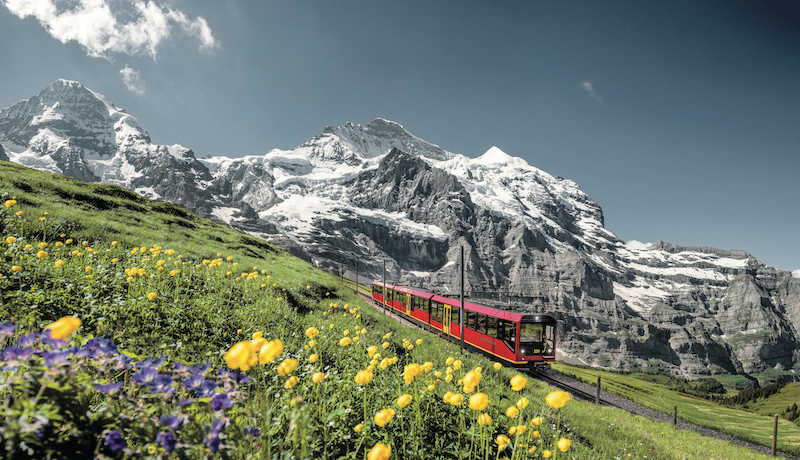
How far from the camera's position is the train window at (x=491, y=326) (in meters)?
20.2

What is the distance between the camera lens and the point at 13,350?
1.43m

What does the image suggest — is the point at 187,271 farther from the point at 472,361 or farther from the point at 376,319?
the point at 472,361

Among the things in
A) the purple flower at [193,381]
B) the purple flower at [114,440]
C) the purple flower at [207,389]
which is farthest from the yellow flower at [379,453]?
the purple flower at [114,440]

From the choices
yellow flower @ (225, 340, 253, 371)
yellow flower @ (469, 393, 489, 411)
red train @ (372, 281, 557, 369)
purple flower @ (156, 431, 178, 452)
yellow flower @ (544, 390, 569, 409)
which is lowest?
red train @ (372, 281, 557, 369)

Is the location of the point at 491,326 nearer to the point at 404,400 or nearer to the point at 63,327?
the point at 404,400

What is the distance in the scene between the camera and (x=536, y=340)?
19031 millimetres

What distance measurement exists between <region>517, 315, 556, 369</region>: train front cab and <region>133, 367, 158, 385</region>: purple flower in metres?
19.7

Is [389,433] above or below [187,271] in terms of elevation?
below

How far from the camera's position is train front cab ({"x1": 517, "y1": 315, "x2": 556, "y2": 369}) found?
18719 mm

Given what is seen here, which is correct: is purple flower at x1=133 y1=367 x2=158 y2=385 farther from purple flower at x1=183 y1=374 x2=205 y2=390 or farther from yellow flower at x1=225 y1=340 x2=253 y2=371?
yellow flower at x1=225 y1=340 x2=253 y2=371

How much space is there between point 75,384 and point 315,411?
2.51 metres

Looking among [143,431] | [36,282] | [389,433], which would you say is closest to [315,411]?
[389,433]

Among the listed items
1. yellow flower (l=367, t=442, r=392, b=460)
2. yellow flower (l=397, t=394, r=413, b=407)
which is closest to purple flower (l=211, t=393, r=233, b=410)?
yellow flower (l=367, t=442, r=392, b=460)

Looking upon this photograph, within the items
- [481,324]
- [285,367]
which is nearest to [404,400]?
[285,367]
